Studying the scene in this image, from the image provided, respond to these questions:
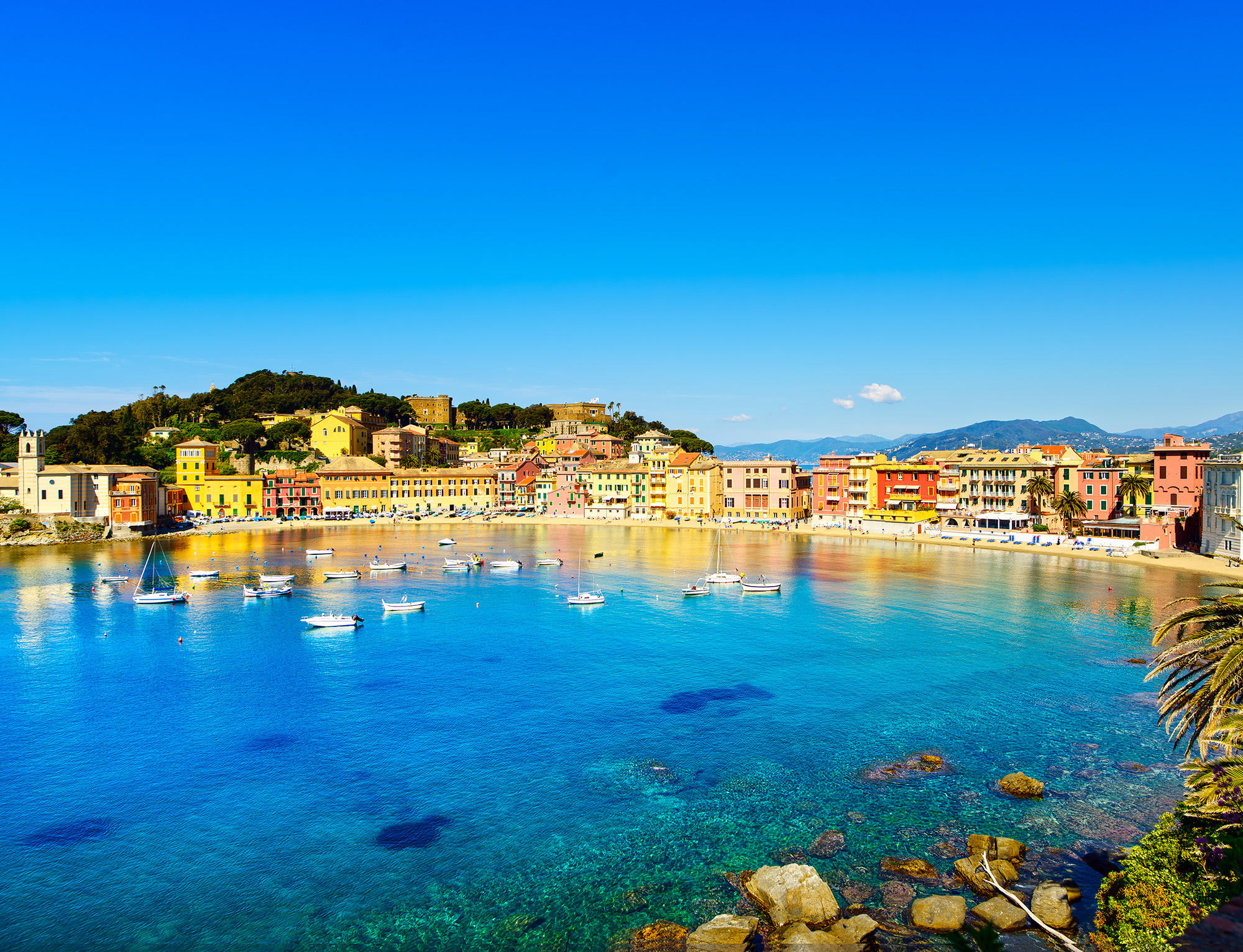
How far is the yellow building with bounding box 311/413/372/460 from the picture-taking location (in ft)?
504

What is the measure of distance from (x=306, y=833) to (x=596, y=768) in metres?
9.89

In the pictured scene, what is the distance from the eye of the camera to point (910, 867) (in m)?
21.3

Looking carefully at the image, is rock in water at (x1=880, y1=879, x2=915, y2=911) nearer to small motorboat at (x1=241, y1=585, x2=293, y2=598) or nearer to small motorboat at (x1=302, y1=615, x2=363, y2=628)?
small motorboat at (x1=302, y1=615, x2=363, y2=628)

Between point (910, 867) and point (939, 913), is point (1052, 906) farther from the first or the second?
point (910, 867)

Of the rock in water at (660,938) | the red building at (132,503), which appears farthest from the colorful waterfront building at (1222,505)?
the red building at (132,503)

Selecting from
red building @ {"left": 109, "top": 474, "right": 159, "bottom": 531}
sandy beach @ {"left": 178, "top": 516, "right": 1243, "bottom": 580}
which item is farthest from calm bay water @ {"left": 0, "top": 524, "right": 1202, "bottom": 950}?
red building @ {"left": 109, "top": 474, "right": 159, "bottom": 531}

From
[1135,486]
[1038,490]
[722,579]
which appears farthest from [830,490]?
[722,579]

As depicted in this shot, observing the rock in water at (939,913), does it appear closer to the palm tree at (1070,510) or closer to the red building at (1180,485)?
the red building at (1180,485)

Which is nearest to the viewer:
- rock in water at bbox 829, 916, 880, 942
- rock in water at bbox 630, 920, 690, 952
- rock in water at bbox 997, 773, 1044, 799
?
rock in water at bbox 829, 916, 880, 942

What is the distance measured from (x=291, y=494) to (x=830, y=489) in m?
88.6

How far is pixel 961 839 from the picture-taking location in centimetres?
2295

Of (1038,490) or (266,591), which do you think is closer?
(266,591)

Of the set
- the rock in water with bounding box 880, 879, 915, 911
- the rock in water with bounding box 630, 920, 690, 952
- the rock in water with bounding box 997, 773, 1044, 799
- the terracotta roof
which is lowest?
the rock in water with bounding box 630, 920, 690, 952

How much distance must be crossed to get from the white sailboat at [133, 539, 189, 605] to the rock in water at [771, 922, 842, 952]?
5639cm
